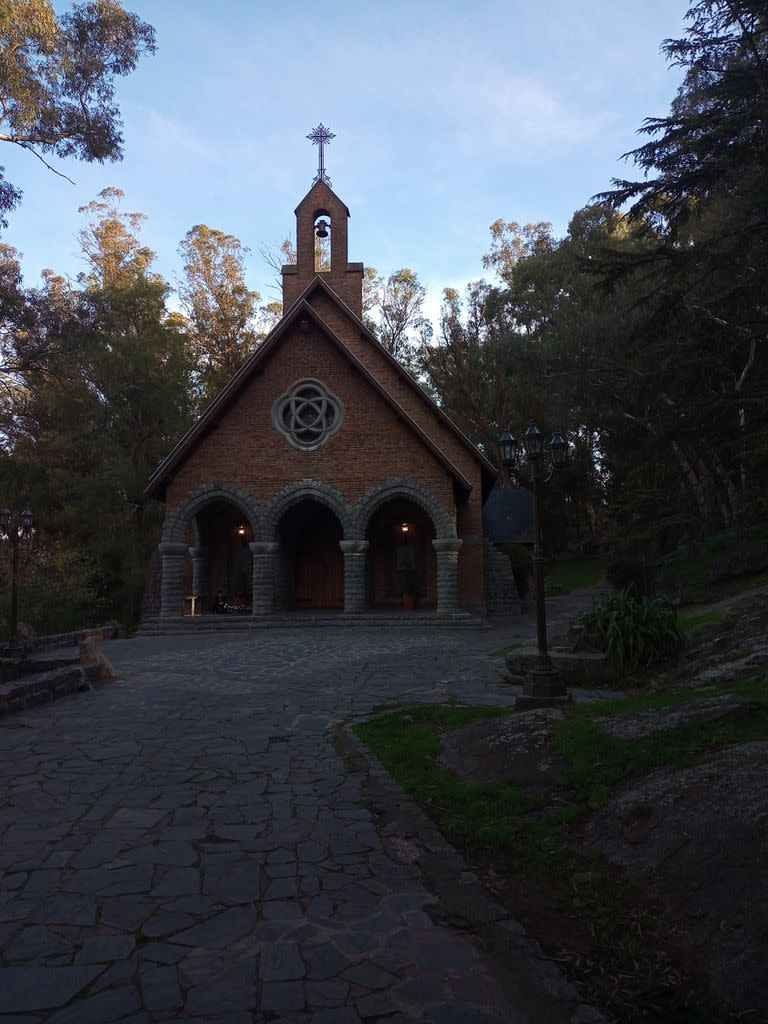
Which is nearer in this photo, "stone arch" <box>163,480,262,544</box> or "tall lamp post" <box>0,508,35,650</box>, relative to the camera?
"tall lamp post" <box>0,508,35,650</box>

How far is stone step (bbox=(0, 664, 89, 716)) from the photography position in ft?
27.7

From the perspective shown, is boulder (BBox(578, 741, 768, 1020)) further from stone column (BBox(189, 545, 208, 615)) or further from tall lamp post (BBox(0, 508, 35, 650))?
stone column (BBox(189, 545, 208, 615))

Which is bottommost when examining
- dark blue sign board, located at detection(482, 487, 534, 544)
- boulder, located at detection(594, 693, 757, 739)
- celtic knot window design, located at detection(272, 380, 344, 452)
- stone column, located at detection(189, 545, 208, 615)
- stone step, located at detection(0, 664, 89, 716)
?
stone step, located at detection(0, 664, 89, 716)

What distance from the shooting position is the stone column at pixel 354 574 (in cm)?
2162

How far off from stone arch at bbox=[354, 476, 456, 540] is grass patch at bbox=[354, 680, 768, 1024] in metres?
15.3

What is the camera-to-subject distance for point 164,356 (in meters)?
32.6

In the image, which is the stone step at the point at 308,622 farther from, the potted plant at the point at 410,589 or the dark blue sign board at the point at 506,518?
the dark blue sign board at the point at 506,518

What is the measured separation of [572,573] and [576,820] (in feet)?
128

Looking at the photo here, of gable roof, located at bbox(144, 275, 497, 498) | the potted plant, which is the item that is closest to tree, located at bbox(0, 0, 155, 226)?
gable roof, located at bbox(144, 275, 497, 498)

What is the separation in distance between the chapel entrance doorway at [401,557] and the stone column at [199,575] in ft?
19.1

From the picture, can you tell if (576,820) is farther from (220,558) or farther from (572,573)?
(572,573)

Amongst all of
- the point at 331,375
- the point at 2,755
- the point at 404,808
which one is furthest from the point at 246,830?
the point at 331,375

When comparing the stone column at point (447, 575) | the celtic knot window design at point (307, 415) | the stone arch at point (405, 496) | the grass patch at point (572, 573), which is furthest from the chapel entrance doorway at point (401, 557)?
the grass patch at point (572, 573)

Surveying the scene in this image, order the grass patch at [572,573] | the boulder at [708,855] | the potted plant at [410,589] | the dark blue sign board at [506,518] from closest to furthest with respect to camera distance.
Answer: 1. the boulder at [708,855]
2. the potted plant at [410,589]
3. the dark blue sign board at [506,518]
4. the grass patch at [572,573]
